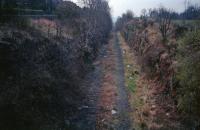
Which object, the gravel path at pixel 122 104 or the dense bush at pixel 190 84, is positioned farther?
the gravel path at pixel 122 104

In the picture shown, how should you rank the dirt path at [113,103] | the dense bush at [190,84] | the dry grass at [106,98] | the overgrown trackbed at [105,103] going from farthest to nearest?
the dry grass at [106,98] → the dirt path at [113,103] → the overgrown trackbed at [105,103] → the dense bush at [190,84]

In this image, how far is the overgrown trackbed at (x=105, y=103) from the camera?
1578 cm

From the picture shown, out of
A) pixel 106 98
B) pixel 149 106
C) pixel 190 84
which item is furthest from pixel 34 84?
pixel 190 84

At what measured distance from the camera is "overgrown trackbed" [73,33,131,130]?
15784mm

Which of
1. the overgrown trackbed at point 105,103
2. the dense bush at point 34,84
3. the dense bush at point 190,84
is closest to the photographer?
the dense bush at point 34,84

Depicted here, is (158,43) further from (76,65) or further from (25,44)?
(25,44)

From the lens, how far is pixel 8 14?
21078mm

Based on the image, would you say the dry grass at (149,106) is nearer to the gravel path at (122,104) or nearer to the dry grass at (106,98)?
the gravel path at (122,104)

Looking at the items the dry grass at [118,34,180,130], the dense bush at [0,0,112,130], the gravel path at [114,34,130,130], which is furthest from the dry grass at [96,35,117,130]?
the dense bush at [0,0,112,130]

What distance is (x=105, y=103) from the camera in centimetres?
1919

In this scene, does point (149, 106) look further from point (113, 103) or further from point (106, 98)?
point (106, 98)

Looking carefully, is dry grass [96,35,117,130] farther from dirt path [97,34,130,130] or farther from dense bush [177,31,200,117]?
dense bush [177,31,200,117]

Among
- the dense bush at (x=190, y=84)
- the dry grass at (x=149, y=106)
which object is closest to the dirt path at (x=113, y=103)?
the dry grass at (x=149, y=106)

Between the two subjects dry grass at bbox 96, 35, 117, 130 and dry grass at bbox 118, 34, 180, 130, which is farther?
dry grass at bbox 96, 35, 117, 130
